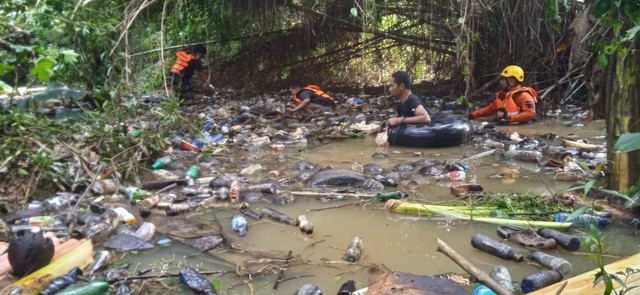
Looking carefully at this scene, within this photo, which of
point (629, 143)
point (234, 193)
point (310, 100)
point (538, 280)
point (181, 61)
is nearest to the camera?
point (629, 143)

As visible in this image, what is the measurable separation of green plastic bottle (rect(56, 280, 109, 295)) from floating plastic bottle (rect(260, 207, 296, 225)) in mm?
1307

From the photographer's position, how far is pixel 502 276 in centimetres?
251

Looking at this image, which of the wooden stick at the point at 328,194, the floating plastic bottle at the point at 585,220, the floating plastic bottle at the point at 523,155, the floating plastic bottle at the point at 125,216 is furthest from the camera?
the floating plastic bottle at the point at 523,155

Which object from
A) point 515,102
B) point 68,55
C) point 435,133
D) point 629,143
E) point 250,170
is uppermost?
point 68,55

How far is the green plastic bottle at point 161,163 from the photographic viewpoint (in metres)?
4.79

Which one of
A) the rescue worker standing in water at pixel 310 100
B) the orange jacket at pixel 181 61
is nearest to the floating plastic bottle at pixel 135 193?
the rescue worker standing in water at pixel 310 100

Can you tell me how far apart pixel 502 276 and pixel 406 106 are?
12.1ft

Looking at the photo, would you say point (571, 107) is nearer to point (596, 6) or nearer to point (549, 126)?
point (549, 126)

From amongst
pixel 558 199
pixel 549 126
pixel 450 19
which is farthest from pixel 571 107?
pixel 558 199

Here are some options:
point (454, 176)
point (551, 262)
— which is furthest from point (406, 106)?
point (551, 262)

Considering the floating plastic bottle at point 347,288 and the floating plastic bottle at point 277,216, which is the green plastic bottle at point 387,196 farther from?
the floating plastic bottle at point 347,288

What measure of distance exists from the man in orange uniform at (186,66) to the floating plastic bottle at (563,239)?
289 inches

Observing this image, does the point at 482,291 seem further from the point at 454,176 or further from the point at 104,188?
the point at 104,188

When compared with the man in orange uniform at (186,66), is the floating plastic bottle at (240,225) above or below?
below
